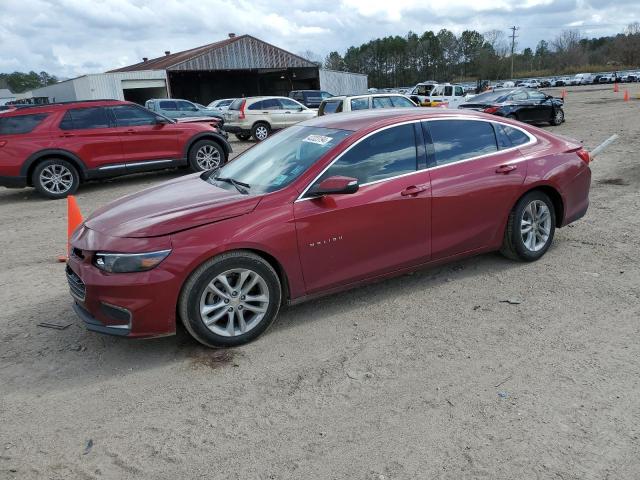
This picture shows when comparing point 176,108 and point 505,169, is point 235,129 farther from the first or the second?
point 505,169

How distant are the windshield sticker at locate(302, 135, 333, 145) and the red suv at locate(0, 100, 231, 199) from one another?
23.4ft

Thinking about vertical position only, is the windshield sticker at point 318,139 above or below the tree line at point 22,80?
below

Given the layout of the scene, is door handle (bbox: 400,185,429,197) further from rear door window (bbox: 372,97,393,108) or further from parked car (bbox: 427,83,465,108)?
parked car (bbox: 427,83,465,108)

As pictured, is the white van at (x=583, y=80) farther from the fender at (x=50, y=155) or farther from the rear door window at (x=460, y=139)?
the rear door window at (x=460, y=139)

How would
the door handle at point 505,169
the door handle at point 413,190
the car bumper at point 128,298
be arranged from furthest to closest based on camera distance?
1. the door handle at point 505,169
2. the door handle at point 413,190
3. the car bumper at point 128,298

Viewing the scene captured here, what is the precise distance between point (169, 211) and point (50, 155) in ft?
24.6

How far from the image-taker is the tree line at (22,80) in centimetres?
12688

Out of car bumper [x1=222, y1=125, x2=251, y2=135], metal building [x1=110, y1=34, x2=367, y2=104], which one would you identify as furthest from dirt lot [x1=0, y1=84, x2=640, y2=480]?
metal building [x1=110, y1=34, x2=367, y2=104]

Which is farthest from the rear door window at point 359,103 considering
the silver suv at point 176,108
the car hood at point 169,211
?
the car hood at point 169,211

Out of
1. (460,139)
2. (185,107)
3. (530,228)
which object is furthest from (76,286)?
(185,107)

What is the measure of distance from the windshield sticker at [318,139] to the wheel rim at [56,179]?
7434mm

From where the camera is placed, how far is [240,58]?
137 feet

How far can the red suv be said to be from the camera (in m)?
9.77

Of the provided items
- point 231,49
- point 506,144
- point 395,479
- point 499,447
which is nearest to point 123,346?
point 395,479
